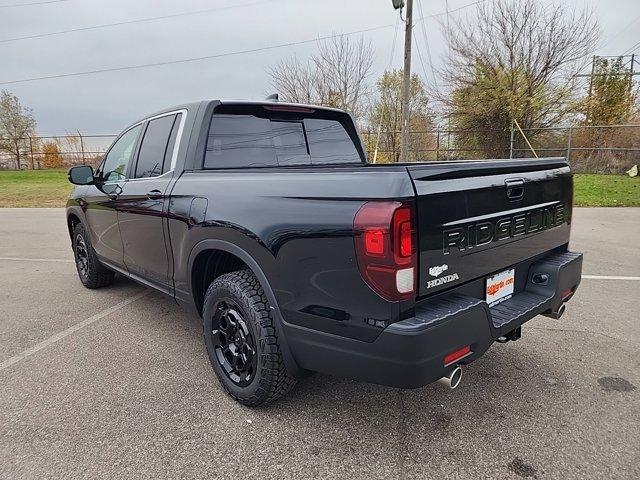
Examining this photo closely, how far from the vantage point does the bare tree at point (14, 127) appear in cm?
2844

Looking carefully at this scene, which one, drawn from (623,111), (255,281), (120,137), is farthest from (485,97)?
(255,281)

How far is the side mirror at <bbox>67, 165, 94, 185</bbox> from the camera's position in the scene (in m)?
4.23

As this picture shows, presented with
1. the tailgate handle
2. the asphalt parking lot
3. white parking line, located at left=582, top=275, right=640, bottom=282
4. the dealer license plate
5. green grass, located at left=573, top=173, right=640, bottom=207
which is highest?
the tailgate handle

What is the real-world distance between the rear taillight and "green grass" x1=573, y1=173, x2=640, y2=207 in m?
9.29

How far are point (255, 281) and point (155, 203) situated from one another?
1231 mm

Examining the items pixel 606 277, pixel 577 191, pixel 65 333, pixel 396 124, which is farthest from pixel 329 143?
pixel 396 124

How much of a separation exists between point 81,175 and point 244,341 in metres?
2.77

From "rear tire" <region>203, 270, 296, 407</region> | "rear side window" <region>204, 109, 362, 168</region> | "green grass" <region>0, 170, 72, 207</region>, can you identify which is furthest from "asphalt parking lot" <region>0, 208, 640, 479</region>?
"green grass" <region>0, 170, 72, 207</region>

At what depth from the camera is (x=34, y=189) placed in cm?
1853

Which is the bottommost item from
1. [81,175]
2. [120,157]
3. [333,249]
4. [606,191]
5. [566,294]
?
[606,191]

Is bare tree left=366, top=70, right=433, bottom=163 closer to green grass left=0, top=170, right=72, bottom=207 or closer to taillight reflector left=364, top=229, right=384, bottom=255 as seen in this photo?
green grass left=0, top=170, right=72, bottom=207

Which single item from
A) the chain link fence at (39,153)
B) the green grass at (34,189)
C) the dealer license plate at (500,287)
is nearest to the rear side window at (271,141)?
the dealer license plate at (500,287)

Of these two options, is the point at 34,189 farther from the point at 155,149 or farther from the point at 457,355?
the point at 457,355

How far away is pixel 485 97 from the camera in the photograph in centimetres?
2014
